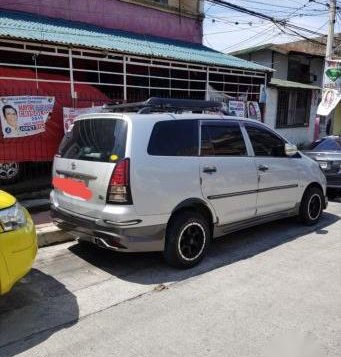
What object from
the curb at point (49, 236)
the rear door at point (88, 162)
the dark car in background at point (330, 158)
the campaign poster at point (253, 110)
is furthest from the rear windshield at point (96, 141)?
the campaign poster at point (253, 110)

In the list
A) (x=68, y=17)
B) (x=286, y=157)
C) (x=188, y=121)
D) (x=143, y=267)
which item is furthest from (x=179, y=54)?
(x=143, y=267)

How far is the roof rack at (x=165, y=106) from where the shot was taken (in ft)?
16.6

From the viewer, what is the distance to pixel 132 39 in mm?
11484

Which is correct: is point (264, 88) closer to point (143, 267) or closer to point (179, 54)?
point (179, 54)

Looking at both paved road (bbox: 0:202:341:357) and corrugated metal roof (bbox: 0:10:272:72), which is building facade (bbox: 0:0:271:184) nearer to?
corrugated metal roof (bbox: 0:10:272:72)

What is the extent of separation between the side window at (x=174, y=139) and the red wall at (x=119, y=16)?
7444mm

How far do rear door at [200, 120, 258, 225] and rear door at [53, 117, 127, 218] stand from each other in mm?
1100

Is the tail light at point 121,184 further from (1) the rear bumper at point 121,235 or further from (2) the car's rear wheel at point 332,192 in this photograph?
(2) the car's rear wheel at point 332,192

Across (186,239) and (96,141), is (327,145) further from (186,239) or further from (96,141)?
(96,141)

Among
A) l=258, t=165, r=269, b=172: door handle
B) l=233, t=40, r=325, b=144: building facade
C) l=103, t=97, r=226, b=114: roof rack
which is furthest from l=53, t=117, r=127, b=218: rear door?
l=233, t=40, r=325, b=144: building facade

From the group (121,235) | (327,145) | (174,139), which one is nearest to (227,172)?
(174,139)

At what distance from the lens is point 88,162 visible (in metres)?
4.66

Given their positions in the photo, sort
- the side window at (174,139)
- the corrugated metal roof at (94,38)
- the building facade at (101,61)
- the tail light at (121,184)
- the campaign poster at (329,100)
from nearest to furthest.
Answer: the tail light at (121,184)
the side window at (174,139)
the building facade at (101,61)
the corrugated metal roof at (94,38)
the campaign poster at (329,100)

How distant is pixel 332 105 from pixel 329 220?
794cm
